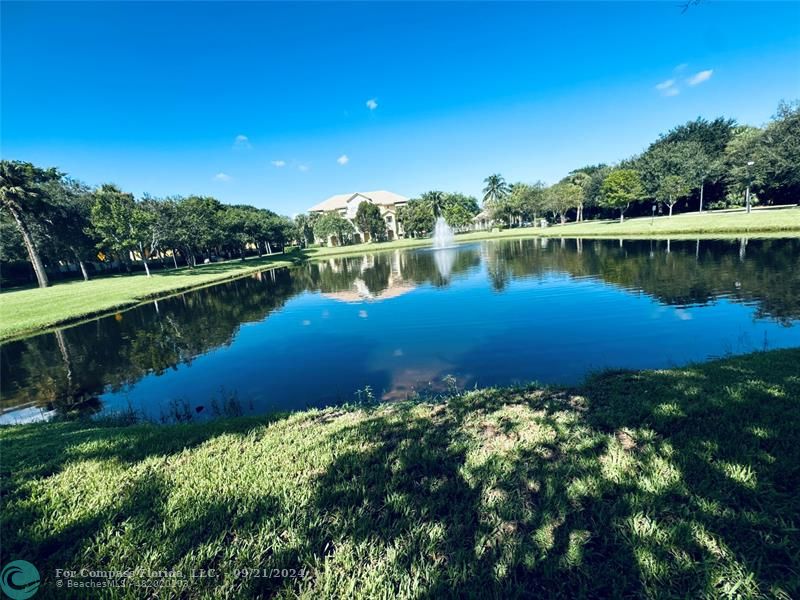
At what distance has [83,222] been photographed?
151ft

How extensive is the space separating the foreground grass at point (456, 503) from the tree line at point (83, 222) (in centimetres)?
4625

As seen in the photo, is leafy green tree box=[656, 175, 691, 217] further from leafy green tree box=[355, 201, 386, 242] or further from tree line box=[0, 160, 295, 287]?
tree line box=[0, 160, 295, 287]

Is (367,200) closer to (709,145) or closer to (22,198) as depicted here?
(22,198)

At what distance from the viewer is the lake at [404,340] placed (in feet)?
28.6

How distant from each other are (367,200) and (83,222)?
6397 centimetres

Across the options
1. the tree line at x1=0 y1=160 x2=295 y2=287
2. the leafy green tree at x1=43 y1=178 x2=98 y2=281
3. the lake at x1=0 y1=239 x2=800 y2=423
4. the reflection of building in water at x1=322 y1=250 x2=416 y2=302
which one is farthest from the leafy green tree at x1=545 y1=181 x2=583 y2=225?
the leafy green tree at x1=43 y1=178 x2=98 y2=281

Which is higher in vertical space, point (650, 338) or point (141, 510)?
point (141, 510)

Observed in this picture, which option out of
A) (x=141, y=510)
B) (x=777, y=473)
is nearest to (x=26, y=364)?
(x=141, y=510)

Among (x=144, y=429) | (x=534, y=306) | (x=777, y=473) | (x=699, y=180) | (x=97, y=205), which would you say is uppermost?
(x=97, y=205)

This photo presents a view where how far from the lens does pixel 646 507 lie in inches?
116

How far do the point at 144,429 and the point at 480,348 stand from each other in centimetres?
851

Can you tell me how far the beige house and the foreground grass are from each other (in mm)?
88124

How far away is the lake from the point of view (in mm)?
8727

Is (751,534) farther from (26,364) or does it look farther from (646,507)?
(26,364)
